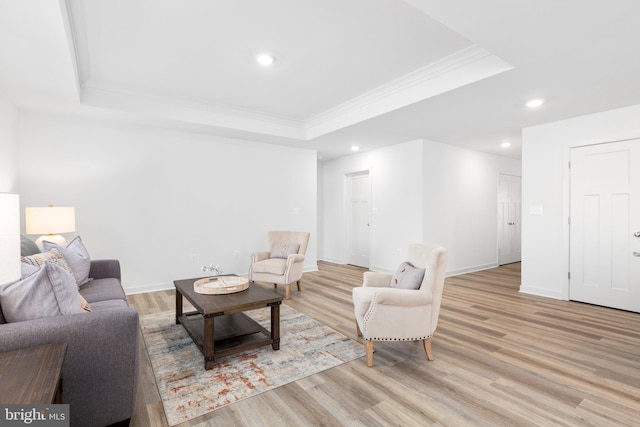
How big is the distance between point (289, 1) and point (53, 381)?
2.50 meters

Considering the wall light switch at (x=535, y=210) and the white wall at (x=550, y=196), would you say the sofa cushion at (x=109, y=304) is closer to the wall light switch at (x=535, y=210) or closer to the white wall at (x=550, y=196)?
the white wall at (x=550, y=196)

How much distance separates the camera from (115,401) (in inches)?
64.4

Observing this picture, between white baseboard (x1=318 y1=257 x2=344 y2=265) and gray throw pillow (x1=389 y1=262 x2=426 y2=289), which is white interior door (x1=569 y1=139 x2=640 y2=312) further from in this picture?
white baseboard (x1=318 y1=257 x2=344 y2=265)

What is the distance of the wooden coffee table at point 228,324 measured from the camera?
2.39m

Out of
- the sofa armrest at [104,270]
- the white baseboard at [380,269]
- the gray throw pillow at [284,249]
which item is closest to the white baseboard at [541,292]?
the white baseboard at [380,269]

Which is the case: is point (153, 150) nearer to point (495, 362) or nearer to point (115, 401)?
point (115, 401)

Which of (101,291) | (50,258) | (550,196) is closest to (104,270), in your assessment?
(101,291)

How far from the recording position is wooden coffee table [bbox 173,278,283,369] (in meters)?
2.39

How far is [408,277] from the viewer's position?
8.70ft

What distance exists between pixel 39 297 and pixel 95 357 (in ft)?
1.34

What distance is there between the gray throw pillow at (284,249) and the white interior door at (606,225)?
12.3 ft

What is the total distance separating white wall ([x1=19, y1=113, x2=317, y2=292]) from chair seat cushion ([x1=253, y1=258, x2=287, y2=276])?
3.39 feet

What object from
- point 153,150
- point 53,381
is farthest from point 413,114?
point 53,381

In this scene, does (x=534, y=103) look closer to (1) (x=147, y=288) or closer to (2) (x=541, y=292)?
(2) (x=541, y=292)
